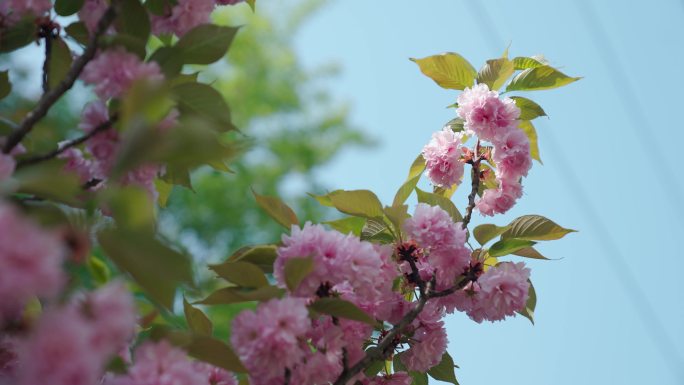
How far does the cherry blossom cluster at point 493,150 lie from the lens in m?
1.18

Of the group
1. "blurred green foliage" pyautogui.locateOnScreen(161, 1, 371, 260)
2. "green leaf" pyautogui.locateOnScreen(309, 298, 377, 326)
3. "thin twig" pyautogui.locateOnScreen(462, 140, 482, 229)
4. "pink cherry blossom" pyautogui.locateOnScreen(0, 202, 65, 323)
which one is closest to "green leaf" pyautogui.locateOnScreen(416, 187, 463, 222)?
"thin twig" pyautogui.locateOnScreen(462, 140, 482, 229)

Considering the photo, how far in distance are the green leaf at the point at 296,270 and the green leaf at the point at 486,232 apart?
0.35 metres

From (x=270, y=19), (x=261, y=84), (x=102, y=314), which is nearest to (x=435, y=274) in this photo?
(x=102, y=314)

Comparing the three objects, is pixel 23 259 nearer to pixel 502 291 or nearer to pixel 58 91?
pixel 58 91

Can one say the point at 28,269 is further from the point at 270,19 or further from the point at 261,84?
the point at 270,19

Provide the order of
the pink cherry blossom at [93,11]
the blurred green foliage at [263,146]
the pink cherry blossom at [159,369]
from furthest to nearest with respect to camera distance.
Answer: the blurred green foliage at [263,146] < the pink cherry blossom at [93,11] < the pink cherry blossom at [159,369]

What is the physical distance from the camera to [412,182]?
1160 mm

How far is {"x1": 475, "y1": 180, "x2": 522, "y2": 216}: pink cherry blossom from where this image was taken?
1.22 meters

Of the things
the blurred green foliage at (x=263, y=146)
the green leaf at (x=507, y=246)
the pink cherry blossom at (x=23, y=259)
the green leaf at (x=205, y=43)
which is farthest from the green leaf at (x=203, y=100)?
the blurred green foliage at (x=263, y=146)

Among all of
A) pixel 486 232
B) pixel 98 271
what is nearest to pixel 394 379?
pixel 486 232

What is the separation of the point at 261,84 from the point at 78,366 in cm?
677

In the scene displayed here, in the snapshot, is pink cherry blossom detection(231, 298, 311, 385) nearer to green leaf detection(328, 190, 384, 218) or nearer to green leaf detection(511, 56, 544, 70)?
green leaf detection(328, 190, 384, 218)

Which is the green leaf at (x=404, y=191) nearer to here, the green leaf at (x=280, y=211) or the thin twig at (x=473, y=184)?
the thin twig at (x=473, y=184)

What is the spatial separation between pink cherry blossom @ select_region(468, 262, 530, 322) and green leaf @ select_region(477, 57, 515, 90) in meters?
0.31
